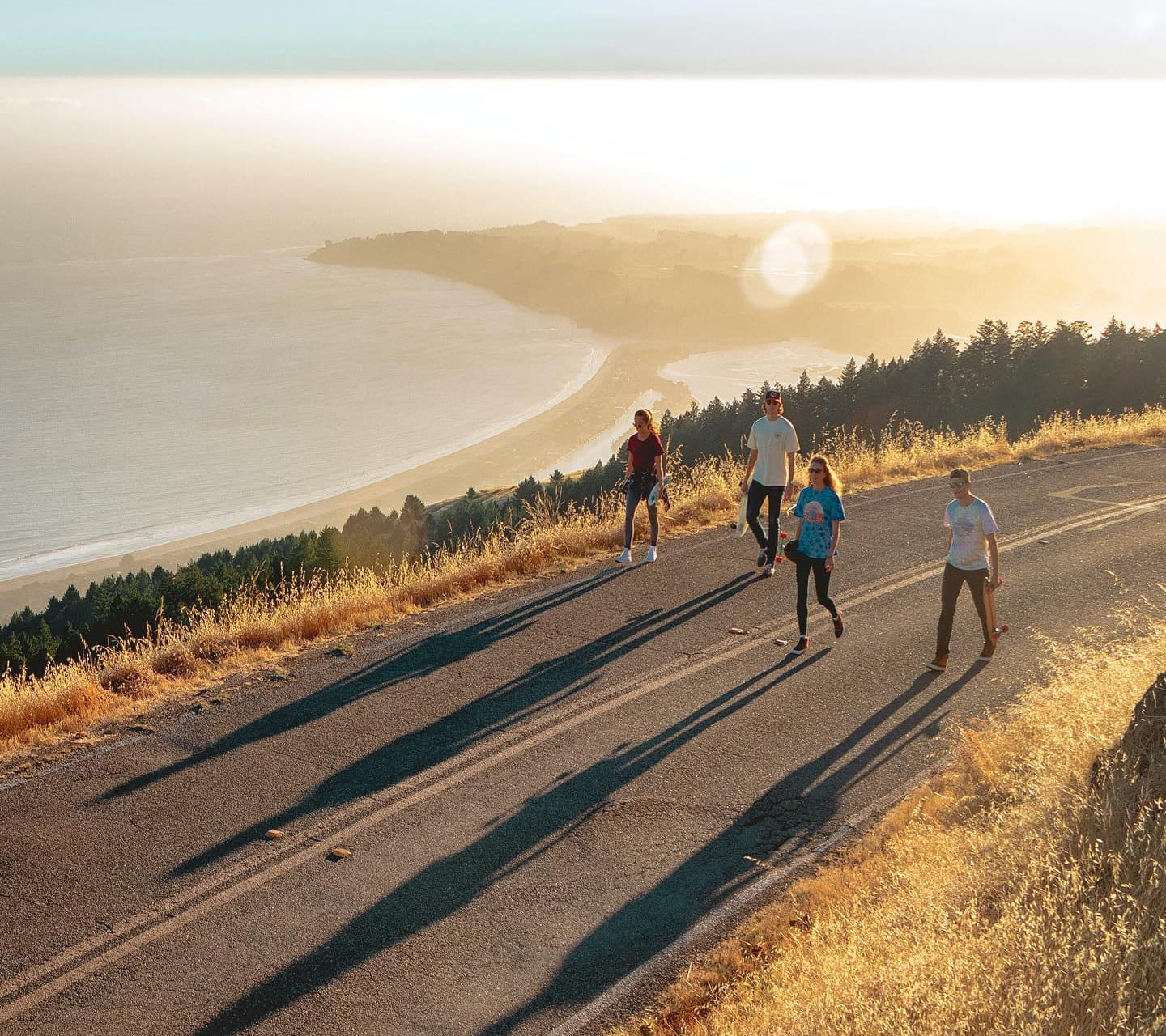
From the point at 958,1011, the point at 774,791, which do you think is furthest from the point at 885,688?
the point at 958,1011

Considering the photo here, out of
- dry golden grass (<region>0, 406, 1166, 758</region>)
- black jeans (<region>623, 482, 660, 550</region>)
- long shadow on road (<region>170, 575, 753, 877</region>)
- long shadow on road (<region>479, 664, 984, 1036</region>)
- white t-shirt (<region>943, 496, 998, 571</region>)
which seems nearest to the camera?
long shadow on road (<region>479, 664, 984, 1036</region>)

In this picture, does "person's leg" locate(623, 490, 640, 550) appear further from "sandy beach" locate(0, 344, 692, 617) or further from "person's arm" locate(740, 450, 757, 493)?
"sandy beach" locate(0, 344, 692, 617)

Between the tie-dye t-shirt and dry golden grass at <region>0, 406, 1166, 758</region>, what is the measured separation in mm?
3741

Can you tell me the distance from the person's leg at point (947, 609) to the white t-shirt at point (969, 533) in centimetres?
10

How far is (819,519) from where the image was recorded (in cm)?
974

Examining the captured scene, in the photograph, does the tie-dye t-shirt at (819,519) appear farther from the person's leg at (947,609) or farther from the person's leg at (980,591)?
the person's leg at (980,591)

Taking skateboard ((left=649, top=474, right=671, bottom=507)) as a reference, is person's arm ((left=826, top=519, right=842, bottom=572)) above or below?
below

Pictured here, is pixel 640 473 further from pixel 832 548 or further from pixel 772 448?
pixel 832 548

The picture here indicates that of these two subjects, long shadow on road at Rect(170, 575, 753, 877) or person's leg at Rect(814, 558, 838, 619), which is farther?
person's leg at Rect(814, 558, 838, 619)

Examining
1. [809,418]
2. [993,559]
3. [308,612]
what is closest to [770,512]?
Result: [993,559]

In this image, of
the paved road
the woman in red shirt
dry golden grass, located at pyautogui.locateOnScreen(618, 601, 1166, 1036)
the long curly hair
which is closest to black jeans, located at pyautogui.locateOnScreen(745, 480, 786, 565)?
the paved road

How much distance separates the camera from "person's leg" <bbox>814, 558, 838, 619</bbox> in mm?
9766

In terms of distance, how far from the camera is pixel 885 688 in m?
9.02

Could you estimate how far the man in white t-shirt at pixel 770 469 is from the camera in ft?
38.0
